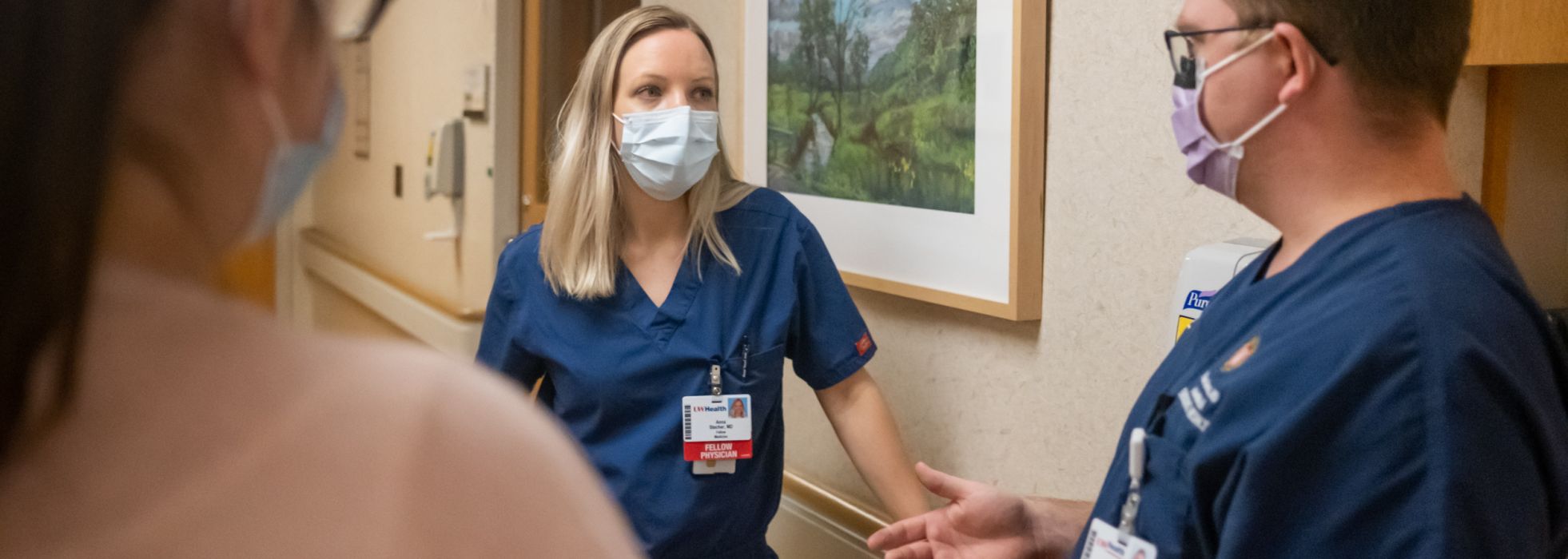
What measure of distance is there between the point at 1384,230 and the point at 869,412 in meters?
1.22

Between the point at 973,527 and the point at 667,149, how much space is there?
884 millimetres

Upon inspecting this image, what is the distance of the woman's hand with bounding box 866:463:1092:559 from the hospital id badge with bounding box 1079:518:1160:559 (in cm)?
24

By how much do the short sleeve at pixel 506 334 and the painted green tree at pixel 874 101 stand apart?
0.72 metres

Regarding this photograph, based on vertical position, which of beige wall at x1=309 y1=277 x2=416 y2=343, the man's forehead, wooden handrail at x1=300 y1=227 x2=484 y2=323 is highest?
the man's forehead

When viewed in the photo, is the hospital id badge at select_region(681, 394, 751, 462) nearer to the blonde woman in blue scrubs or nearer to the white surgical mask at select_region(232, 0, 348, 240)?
the blonde woman in blue scrubs

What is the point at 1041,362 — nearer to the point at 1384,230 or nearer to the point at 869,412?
the point at 869,412

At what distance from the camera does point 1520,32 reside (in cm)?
140

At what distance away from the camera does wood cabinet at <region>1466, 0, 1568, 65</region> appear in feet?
4.54

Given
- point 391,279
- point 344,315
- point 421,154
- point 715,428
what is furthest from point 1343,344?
point 344,315

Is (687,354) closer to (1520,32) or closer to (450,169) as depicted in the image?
(1520,32)

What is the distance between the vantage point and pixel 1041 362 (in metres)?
2.11

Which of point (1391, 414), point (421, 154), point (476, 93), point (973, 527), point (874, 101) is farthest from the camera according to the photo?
point (421, 154)

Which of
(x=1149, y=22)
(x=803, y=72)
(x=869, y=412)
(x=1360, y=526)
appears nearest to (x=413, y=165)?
(x=803, y=72)

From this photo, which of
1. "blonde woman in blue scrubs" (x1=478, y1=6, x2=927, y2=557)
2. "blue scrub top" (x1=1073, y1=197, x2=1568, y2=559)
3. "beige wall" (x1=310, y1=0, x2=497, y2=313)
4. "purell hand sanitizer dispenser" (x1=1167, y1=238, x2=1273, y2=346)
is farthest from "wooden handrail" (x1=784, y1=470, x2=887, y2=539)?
"beige wall" (x1=310, y1=0, x2=497, y2=313)
